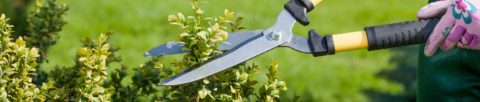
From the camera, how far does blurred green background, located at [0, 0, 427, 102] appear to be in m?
3.31

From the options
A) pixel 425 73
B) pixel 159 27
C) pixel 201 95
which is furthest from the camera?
pixel 159 27

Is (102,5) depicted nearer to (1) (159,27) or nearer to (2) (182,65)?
(1) (159,27)

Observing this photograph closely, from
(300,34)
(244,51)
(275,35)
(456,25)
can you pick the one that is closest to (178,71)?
(244,51)

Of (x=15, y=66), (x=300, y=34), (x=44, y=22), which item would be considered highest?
(x=300, y=34)

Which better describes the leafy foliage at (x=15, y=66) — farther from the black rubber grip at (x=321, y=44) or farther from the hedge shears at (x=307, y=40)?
the black rubber grip at (x=321, y=44)

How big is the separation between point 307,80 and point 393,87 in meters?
0.72

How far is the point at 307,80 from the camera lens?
4102 mm

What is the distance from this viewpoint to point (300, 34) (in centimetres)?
480

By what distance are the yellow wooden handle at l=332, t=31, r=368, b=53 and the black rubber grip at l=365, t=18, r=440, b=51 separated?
0.02 m

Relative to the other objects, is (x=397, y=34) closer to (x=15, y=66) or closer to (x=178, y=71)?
(x=178, y=71)

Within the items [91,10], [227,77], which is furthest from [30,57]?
[91,10]

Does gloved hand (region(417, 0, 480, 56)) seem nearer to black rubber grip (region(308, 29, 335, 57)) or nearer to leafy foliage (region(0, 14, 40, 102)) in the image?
black rubber grip (region(308, 29, 335, 57))

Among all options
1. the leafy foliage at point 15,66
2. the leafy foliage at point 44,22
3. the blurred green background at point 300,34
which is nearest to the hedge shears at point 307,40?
the leafy foliage at point 15,66

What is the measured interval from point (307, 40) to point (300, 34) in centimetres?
310
